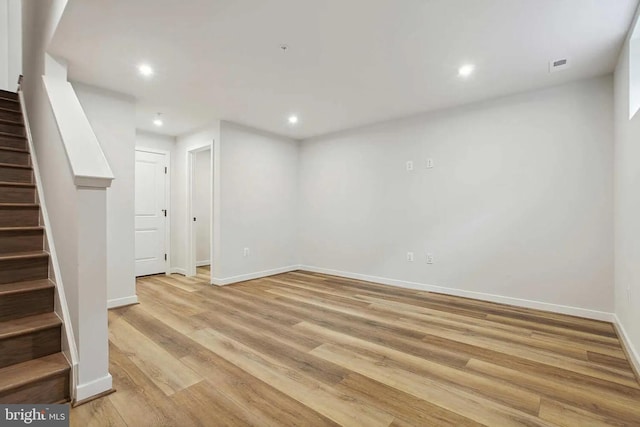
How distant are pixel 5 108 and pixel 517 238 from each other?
19.5ft

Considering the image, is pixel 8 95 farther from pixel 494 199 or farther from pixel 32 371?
pixel 494 199

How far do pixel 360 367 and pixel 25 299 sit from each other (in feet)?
7.01

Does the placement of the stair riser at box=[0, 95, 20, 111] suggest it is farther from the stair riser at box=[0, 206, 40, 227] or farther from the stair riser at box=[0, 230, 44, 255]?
the stair riser at box=[0, 230, 44, 255]

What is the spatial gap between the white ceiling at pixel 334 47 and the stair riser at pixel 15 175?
40.3 inches

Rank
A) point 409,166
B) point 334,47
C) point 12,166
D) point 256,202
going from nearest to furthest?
point 334,47, point 12,166, point 409,166, point 256,202

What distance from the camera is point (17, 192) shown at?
2445 mm

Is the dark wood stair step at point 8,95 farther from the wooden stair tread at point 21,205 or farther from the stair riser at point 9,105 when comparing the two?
the wooden stair tread at point 21,205

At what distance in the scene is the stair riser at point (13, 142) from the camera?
2.94 m

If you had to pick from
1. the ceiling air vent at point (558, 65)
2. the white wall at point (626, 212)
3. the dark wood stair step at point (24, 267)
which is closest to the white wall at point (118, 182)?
the dark wood stair step at point (24, 267)

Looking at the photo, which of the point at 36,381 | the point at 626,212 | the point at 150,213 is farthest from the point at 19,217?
the point at 626,212

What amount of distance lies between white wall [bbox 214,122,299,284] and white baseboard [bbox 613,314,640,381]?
4.08m

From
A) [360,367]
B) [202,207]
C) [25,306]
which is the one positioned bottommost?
[360,367]

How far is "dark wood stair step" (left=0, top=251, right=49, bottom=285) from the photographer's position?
1.92 meters

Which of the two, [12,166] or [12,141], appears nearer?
[12,166]
